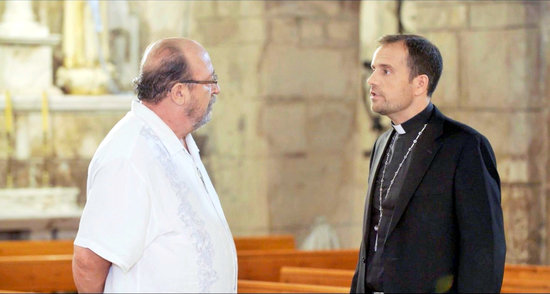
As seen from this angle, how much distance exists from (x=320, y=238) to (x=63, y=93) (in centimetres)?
210

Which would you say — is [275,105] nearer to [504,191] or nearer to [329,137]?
[329,137]

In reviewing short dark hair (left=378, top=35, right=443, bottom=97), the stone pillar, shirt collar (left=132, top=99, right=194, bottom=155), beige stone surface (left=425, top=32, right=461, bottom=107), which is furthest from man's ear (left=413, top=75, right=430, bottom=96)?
the stone pillar

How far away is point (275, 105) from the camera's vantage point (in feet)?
21.9

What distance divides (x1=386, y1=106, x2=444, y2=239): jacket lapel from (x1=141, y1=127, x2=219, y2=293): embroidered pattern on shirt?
1.78 ft

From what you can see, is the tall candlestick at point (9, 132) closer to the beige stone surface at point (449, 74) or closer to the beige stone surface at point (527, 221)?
the beige stone surface at point (449, 74)

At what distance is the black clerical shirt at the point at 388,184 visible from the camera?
2.55 metres

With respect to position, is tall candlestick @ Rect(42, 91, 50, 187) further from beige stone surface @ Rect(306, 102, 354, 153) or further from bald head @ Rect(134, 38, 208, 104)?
bald head @ Rect(134, 38, 208, 104)

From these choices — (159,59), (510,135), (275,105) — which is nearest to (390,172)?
(159,59)

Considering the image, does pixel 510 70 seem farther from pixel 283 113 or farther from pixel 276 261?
pixel 276 261

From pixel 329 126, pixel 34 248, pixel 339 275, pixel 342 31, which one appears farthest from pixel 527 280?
pixel 342 31

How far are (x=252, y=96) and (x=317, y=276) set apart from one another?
2.47 meters

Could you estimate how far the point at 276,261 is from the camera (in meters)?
4.90

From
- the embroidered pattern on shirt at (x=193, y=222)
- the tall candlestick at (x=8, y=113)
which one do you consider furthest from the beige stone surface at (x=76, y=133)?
the embroidered pattern on shirt at (x=193, y=222)

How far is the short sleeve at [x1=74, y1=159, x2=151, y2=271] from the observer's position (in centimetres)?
212
